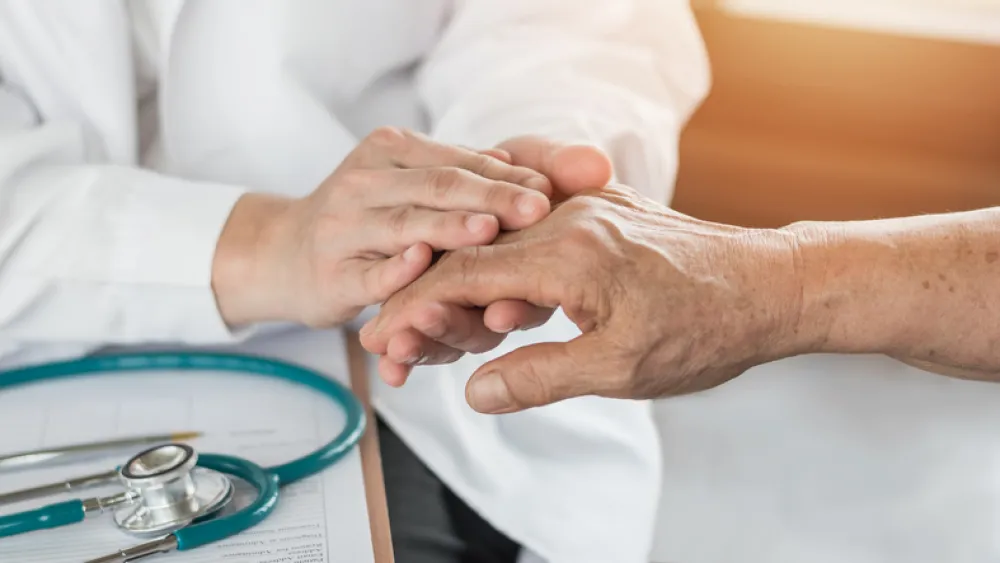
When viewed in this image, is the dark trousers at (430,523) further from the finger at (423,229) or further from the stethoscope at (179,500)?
the finger at (423,229)

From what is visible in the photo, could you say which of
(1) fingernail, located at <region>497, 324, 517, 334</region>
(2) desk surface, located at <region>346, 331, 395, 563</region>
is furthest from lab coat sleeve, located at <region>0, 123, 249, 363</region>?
(1) fingernail, located at <region>497, 324, 517, 334</region>

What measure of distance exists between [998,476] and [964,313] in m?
0.42

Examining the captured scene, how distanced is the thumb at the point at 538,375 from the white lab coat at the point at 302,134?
260 millimetres

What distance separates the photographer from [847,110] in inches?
61.6

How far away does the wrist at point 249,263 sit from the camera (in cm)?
88

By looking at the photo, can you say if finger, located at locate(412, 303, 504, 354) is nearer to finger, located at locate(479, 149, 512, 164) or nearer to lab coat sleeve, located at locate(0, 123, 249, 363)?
finger, located at locate(479, 149, 512, 164)

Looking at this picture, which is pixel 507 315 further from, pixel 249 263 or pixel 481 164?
pixel 249 263

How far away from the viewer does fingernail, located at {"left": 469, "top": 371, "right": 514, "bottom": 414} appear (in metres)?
0.65

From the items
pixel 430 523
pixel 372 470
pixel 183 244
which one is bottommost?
pixel 430 523

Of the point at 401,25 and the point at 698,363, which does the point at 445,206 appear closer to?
the point at 698,363

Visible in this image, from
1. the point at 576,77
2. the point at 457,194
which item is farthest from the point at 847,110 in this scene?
the point at 457,194

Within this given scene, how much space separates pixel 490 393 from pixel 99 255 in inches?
17.0

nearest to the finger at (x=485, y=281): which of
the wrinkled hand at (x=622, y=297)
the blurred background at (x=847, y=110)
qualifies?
the wrinkled hand at (x=622, y=297)

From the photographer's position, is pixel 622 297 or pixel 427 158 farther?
pixel 427 158
